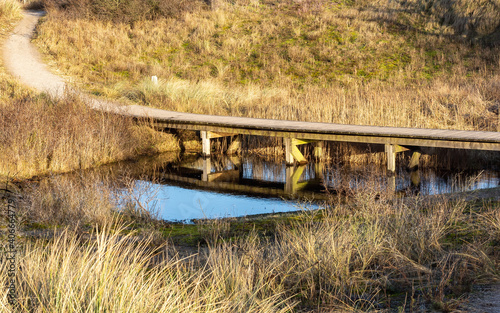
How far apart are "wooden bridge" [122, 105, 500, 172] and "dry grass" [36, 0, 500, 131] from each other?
1838 millimetres

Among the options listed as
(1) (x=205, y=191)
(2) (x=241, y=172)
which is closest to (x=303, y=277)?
(1) (x=205, y=191)

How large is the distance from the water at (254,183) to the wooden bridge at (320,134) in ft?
1.56

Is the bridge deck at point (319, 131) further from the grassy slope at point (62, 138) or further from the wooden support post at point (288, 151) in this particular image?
the grassy slope at point (62, 138)

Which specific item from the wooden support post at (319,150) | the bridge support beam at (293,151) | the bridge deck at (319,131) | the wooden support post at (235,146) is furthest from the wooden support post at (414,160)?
the wooden support post at (235,146)

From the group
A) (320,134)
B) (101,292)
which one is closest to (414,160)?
(320,134)

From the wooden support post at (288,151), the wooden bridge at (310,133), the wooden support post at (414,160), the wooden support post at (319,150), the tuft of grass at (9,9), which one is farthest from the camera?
the tuft of grass at (9,9)

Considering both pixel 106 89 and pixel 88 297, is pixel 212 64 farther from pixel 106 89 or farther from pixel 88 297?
pixel 88 297

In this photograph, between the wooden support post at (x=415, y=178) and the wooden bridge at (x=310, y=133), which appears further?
the wooden support post at (x=415, y=178)

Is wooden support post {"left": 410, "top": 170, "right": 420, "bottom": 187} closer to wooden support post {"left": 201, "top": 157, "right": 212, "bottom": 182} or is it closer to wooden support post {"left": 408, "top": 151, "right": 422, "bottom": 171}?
wooden support post {"left": 408, "top": 151, "right": 422, "bottom": 171}

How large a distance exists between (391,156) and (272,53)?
14.1 metres

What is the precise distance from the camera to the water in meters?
7.92

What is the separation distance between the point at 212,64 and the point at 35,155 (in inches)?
529

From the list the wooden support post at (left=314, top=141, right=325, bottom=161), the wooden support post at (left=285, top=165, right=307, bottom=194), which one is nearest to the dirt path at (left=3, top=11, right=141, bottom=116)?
the wooden support post at (left=285, top=165, right=307, bottom=194)

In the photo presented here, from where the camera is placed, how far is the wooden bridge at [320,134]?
8.79 metres
